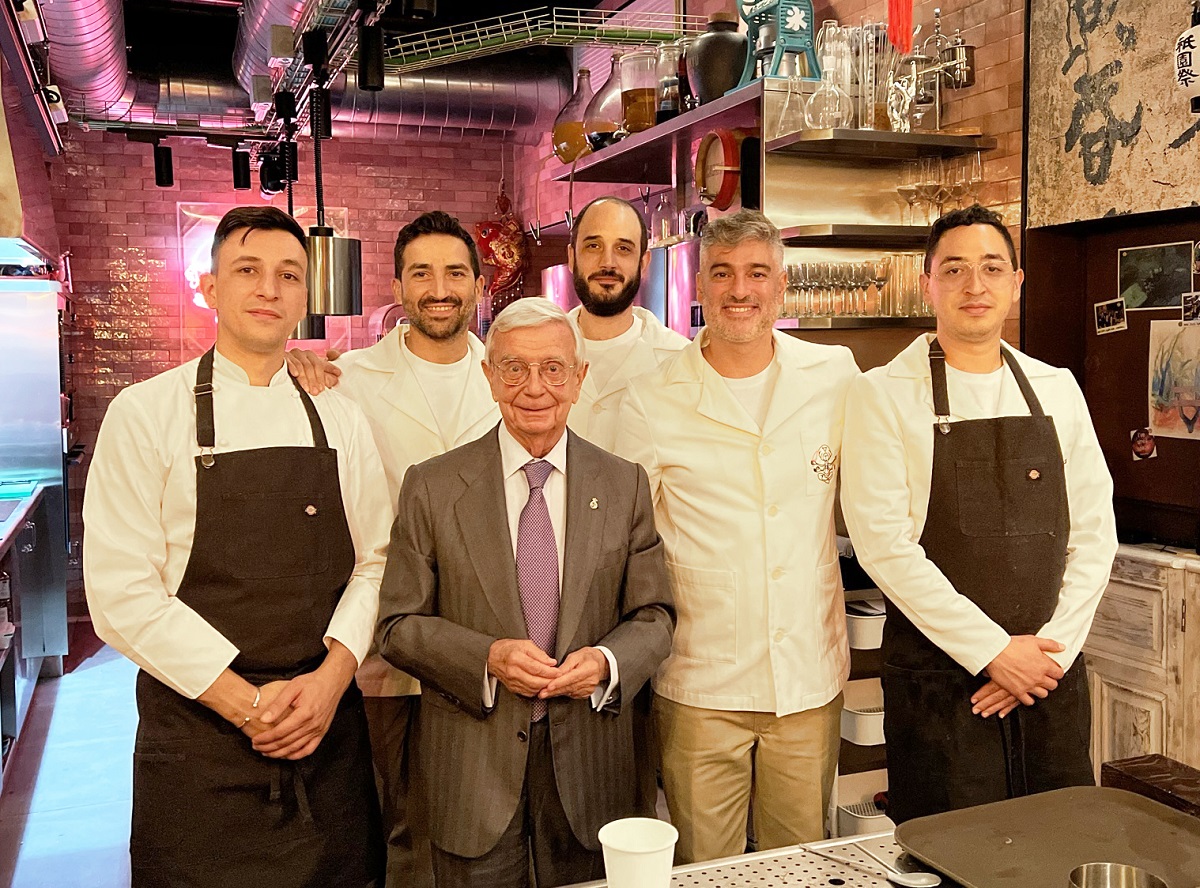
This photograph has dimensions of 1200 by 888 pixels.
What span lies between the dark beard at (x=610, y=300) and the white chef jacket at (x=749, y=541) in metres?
0.70

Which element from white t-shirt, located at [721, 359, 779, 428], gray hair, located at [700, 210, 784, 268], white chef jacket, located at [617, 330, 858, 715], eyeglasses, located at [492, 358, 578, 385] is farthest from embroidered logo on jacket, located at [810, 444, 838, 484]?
eyeglasses, located at [492, 358, 578, 385]

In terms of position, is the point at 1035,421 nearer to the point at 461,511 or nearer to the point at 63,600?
the point at 461,511

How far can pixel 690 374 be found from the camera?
2602 mm

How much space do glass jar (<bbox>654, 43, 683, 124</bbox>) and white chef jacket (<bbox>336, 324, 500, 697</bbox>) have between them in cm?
217

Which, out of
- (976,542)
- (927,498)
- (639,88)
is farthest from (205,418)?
(639,88)

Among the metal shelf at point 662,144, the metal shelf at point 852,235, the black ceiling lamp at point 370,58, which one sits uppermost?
the black ceiling lamp at point 370,58

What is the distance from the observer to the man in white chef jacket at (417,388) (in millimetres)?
2844

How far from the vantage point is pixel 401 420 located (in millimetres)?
2881

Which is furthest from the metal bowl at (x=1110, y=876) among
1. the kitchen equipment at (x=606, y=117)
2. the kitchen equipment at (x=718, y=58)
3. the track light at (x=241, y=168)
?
the track light at (x=241, y=168)

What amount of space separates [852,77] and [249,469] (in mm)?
2703

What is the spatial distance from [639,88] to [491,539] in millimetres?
3324

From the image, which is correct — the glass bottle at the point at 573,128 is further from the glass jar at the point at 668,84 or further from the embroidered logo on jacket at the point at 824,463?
the embroidered logo on jacket at the point at 824,463

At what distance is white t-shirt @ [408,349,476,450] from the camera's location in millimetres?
2893

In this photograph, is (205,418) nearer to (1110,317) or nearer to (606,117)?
(1110,317)
